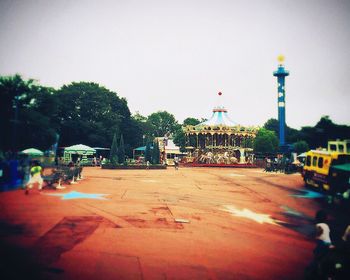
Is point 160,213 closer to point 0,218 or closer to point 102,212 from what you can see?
point 102,212

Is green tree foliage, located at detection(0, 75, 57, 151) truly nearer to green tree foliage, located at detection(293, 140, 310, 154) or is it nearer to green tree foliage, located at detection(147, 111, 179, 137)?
green tree foliage, located at detection(293, 140, 310, 154)

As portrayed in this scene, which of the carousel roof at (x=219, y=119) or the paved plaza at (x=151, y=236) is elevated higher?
the carousel roof at (x=219, y=119)

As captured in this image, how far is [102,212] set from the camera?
8.34 metres

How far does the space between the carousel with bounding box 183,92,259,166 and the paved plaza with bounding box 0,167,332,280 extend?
83.6 feet

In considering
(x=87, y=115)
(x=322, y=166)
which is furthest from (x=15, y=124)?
(x=87, y=115)

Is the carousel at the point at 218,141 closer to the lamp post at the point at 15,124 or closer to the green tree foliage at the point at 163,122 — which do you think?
the lamp post at the point at 15,124

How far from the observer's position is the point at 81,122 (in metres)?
41.5

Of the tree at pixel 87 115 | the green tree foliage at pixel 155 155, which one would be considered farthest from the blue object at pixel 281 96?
the green tree foliage at pixel 155 155

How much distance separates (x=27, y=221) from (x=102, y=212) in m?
2.10

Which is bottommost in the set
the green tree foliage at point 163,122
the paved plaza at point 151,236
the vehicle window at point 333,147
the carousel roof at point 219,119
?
the paved plaza at point 151,236

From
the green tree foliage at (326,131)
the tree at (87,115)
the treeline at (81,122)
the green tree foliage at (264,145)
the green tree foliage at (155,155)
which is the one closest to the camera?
the treeline at (81,122)

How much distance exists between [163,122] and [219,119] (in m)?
45.1

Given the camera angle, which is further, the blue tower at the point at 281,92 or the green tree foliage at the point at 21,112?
the blue tower at the point at 281,92

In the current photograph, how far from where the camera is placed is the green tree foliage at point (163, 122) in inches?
3194
